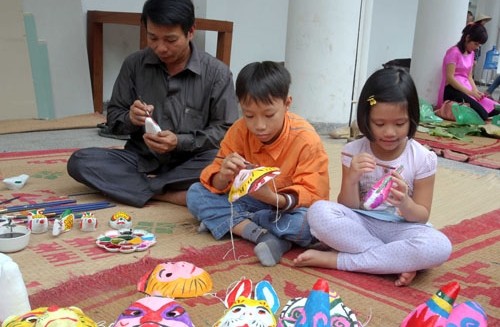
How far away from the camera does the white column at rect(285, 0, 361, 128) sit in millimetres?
3738

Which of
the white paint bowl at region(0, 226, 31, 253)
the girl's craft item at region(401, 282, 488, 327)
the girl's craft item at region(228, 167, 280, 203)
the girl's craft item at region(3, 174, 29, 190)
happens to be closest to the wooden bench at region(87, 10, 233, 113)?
the girl's craft item at region(3, 174, 29, 190)

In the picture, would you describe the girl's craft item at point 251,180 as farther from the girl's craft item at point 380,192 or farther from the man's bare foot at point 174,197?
the man's bare foot at point 174,197

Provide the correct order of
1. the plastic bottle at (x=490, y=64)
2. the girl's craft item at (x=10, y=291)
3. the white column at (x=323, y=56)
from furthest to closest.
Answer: the plastic bottle at (x=490, y=64) → the white column at (x=323, y=56) → the girl's craft item at (x=10, y=291)

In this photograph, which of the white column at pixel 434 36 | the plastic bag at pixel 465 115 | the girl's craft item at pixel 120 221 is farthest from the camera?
the white column at pixel 434 36

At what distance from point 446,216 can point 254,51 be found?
3.34 meters

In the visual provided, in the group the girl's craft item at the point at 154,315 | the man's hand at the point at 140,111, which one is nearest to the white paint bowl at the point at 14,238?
the man's hand at the point at 140,111

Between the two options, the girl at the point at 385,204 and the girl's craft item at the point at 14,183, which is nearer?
the girl at the point at 385,204

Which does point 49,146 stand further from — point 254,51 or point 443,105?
point 443,105

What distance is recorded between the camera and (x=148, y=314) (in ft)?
3.43

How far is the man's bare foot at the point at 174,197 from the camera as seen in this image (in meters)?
2.18

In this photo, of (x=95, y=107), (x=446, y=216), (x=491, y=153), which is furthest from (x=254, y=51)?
(x=446, y=216)

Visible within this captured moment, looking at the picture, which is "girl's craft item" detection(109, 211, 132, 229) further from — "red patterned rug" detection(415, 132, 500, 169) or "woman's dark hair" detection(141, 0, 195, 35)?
"red patterned rug" detection(415, 132, 500, 169)

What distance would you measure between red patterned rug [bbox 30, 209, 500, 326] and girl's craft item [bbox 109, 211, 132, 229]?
0.27 meters

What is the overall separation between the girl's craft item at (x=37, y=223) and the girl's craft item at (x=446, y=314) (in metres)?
1.20
